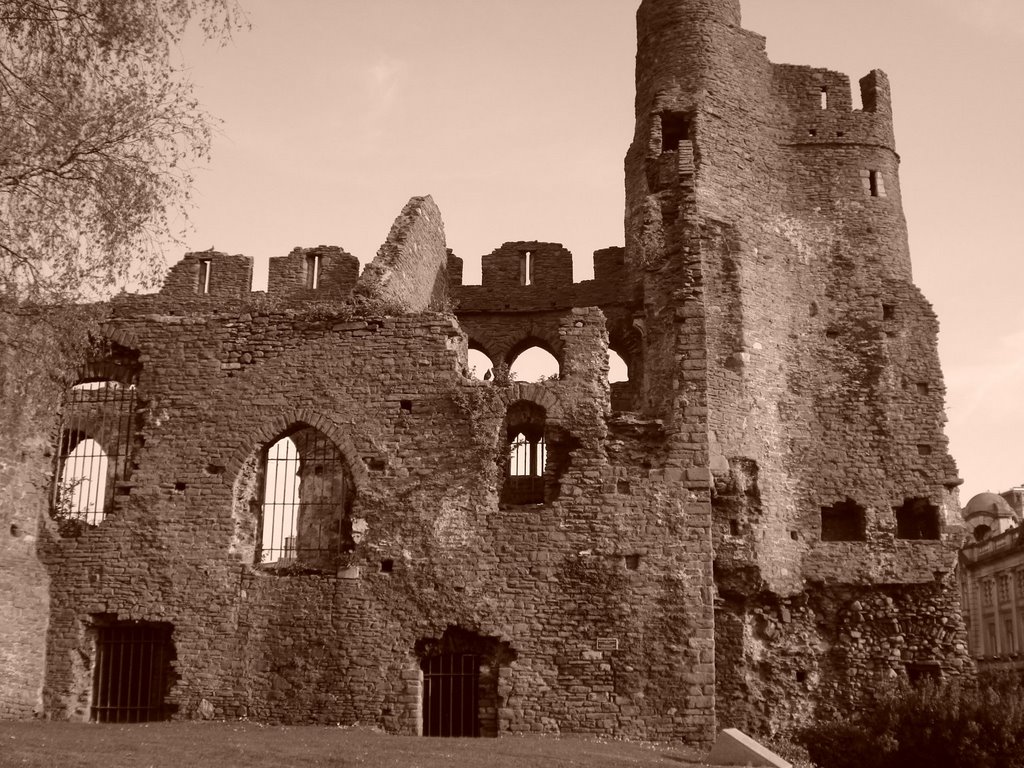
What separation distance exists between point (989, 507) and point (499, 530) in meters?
46.5

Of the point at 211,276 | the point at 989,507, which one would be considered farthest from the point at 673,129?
the point at 989,507

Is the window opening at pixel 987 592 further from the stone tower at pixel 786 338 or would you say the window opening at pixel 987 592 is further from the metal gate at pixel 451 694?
the metal gate at pixel 451 694

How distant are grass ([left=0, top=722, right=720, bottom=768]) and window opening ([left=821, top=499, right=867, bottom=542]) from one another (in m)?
7.14

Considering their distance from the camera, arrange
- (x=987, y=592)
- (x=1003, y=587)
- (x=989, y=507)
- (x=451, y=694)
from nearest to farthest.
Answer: (x=451, y=694) → (x=1003, y=587) → (x=987, y=592) → (x=989, y=507)

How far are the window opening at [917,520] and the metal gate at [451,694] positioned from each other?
8618 millimetres

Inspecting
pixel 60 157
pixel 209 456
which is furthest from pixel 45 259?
pixel 209 456

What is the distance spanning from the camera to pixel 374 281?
1719 cm

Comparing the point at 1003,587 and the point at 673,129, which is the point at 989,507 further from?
the point at 673,129

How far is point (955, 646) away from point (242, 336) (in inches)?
486

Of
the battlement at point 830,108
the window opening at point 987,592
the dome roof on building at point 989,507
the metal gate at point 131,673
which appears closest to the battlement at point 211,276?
the metal gate at point 131,673

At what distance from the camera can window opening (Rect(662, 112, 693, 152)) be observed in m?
21.4

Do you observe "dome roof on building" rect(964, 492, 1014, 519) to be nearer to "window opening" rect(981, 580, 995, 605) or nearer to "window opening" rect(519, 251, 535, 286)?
"window opening" rect(981, 580, 995, 605)

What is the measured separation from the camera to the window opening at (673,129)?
2141 cm

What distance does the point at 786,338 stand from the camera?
2067cm
